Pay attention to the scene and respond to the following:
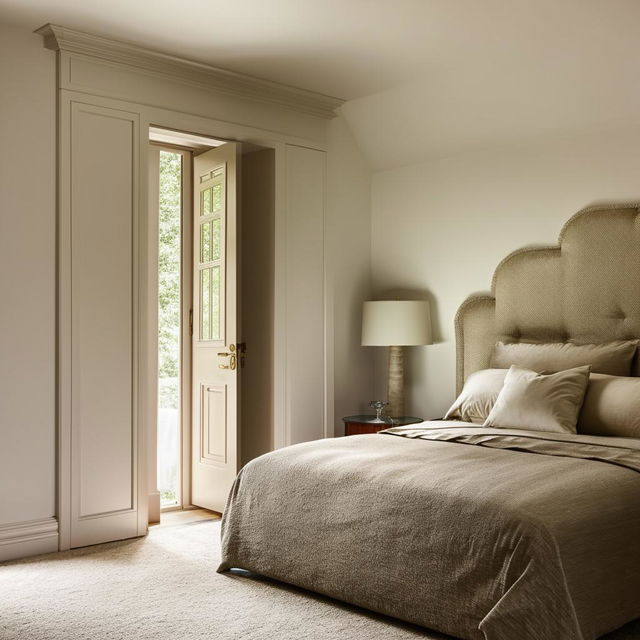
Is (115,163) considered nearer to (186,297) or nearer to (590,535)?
(186,297)

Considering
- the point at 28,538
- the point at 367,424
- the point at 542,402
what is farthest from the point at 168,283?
the point at 542,402

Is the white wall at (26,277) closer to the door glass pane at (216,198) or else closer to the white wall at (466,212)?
the door glass pane at (216,198)

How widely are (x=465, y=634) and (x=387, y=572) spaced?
1.20ft

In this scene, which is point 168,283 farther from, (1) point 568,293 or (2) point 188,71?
(1) point 568,293

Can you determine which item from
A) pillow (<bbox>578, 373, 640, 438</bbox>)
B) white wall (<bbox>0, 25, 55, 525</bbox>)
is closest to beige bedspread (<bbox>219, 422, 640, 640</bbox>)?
pillow (<bbox>578, 373, 640, 438</bbox>)

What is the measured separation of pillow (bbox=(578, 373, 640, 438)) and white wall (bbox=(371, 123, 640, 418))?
3.40 feet

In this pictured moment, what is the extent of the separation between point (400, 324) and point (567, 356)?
3.66ft

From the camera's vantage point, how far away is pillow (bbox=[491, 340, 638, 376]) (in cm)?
404

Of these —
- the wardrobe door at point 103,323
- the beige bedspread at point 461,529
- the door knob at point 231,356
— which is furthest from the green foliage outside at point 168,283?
the beige bedspread at point 461,529

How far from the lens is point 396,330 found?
195 inches

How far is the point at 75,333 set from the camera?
400cm

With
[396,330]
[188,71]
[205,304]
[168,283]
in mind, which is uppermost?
[188,71]

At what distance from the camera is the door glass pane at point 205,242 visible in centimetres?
501

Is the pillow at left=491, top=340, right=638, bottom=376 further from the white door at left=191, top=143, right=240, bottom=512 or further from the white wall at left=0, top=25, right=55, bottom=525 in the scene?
the white wall at left=0, top=25, right=55, bottom=525
